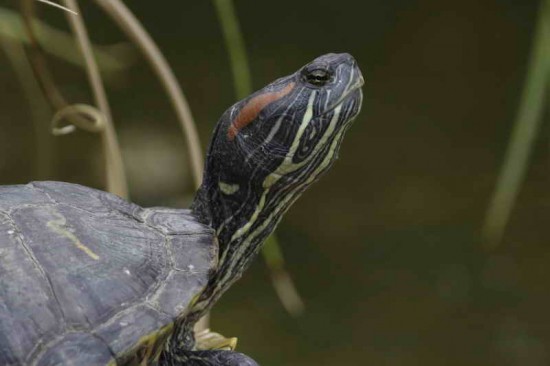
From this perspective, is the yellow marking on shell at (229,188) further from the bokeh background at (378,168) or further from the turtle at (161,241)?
the bokeh background at (378,168)

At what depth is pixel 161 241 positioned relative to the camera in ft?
4.22

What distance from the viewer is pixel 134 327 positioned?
1.14 m

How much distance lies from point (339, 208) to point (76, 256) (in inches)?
152

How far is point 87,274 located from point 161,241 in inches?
6.0

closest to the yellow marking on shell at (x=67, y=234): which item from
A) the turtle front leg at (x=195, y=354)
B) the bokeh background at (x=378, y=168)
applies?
the turtle front leg at (x=195, y=354)

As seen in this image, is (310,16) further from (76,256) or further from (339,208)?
(76,256)

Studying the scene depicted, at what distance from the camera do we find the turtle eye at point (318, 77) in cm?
132

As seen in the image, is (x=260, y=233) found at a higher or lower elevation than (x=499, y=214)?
higher

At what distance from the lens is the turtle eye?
1.32m

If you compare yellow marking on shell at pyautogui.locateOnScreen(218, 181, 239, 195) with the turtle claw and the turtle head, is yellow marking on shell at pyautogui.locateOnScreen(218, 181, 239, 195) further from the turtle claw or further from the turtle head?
the turtle claw

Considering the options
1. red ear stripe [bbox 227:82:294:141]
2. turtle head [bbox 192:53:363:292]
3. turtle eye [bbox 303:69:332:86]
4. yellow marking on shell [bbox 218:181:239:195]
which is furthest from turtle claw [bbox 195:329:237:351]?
turtle eye [bbox 303:69:332:86]

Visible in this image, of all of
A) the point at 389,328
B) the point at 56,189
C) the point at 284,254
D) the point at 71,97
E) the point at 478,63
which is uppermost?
the point at 56,189

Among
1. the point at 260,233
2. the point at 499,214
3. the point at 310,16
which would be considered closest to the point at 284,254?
the point at 499,214

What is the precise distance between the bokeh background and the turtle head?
286 centimetres
